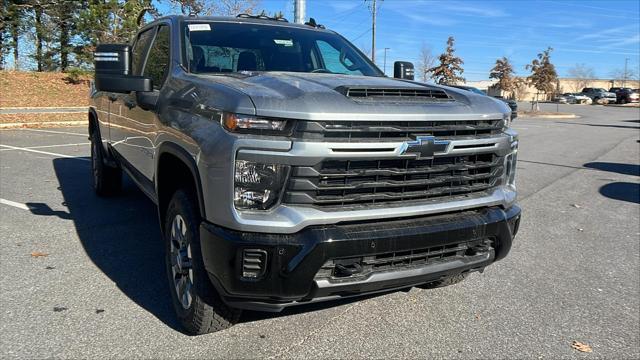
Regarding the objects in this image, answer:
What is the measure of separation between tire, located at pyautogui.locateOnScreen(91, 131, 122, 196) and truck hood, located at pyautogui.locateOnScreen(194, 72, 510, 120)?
145 inches

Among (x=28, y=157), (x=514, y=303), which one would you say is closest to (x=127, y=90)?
(x=514, y=303)

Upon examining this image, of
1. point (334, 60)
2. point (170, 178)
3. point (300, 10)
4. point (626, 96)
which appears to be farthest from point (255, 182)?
point (626, 96)

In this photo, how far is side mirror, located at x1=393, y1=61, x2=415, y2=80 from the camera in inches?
205

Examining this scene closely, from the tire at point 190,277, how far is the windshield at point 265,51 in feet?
3.65

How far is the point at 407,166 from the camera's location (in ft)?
9.69

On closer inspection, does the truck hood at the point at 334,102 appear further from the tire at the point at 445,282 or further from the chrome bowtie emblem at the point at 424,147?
the tire at the point at 445,282

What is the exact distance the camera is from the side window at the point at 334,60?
4496 millimetres

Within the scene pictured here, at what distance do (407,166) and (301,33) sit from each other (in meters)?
2.22

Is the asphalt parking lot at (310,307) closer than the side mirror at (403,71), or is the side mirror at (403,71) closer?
the asphalt parking lot at (310,307)

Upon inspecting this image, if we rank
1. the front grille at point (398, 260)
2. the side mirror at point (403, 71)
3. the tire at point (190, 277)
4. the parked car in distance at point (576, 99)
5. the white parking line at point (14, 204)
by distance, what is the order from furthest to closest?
the parked car in distance at point (576, 99)
the white parking line at point (14, 204)
the side mirror at point (403, 71)
the tire at point (190, 277)
the front grille at point (398, 260)

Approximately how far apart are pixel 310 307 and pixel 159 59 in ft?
7.63

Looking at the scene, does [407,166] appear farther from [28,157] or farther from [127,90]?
[28,157]

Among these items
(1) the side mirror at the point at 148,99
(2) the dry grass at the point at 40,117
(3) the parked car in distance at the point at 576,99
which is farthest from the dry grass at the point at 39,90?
(3) the parked car in distance at the point at 576,99

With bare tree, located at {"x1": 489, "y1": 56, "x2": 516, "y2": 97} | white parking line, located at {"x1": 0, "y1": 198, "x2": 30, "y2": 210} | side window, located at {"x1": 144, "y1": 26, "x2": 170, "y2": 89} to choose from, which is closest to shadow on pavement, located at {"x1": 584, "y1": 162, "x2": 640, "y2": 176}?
side window, located at {"x1": 144, "y1": 26, "x2": 170, "y2": 89}
